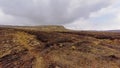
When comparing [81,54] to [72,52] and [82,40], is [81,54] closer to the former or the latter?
[72,52]

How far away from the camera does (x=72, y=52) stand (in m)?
12.0

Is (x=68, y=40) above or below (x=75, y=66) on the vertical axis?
above

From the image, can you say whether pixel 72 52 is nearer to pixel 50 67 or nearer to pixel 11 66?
pixel 50 67

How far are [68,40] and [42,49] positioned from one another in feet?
5.46

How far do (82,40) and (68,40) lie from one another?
2.59 ft

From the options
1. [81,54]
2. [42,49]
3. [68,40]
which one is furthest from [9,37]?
[81,54]

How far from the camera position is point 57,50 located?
1204 cm

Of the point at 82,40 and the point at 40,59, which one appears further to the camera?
the point at 82,40

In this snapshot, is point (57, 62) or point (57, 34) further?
point (57, 34)

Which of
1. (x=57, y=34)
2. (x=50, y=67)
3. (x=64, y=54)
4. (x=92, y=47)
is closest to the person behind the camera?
(x=50, y=67)

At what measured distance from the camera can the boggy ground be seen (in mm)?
11141

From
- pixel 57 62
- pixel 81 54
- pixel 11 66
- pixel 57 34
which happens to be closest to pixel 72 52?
pixel 81 54

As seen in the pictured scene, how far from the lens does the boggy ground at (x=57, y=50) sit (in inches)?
439

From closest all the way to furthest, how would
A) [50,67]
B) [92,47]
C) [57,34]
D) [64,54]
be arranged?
[50,67] → [64,54] → [92,47] → [57,34]
